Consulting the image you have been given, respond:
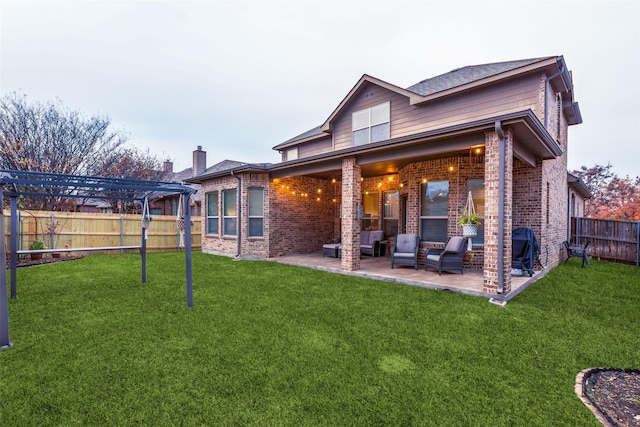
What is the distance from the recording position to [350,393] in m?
2.46

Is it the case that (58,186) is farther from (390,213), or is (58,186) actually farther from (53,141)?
(53,141)

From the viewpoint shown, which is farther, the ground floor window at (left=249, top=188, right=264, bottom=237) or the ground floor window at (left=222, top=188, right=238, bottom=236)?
the ground floor window at (left=222, top=188, right=238, bottom=236)

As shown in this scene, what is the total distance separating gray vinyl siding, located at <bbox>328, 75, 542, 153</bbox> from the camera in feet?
25.5

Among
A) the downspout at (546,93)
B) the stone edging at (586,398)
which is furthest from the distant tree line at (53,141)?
the downspout at (546,93)

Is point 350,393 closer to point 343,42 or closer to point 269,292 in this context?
point 269,292

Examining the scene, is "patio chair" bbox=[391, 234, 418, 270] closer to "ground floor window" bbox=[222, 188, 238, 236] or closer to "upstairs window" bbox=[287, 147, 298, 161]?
"ground floor window" bbox=[222, 188, 238, 236]

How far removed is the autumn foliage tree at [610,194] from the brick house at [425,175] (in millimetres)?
14264

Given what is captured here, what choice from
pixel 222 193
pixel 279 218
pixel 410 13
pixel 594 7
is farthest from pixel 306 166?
pixel 594 7

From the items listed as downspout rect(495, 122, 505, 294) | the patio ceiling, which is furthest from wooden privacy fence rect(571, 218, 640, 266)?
downspout rect(495, 122, 505, 294)

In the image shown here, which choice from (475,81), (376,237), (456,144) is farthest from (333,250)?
(475,81)

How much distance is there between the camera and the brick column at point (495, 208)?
5.17 metres

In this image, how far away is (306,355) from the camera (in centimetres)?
314

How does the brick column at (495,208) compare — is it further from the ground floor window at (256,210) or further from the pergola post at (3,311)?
the ground floor window at (256,210)

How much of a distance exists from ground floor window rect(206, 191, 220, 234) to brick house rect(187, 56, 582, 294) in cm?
4
